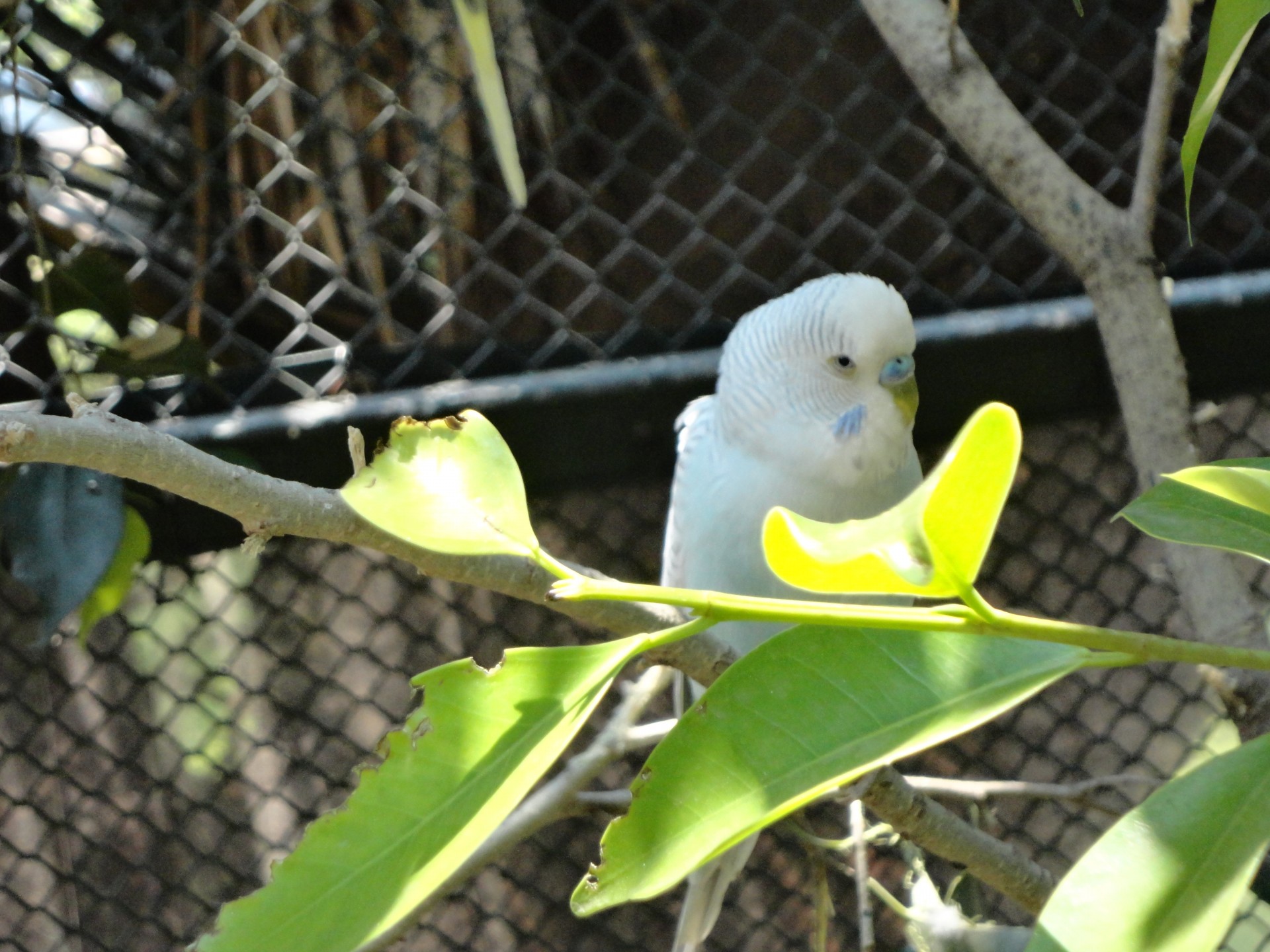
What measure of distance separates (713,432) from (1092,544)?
14.3 inches

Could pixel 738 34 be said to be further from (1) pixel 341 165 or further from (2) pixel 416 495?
(2) pixel 416 495

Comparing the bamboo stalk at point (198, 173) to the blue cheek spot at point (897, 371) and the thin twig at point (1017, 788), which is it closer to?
the blue cheek spot at point (897, 371)

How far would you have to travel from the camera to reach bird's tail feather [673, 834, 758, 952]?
0.81m

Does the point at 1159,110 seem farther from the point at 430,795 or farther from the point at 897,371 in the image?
the point at 430,795

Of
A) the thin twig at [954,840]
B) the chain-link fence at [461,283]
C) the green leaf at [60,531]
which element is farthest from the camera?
the chain-link fence at [461,283]

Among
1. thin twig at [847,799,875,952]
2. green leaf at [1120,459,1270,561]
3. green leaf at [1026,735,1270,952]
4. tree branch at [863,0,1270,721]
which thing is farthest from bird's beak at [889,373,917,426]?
green leaf at [1026,735,1270,952]

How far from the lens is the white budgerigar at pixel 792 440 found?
2.61 ft

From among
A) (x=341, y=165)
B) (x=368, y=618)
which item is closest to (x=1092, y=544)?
(x=368, y=618)

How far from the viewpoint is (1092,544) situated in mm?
974

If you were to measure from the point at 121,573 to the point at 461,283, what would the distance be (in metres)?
0.37

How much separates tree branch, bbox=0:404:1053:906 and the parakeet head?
35 centimetres

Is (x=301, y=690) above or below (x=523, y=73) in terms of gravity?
below

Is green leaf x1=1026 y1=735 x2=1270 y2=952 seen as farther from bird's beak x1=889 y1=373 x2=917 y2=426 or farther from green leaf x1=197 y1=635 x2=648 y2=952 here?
bird's beak x1=889 y1=373 x2=917 y2=426

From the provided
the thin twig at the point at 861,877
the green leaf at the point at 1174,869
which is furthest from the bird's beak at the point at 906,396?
the green leaf at the point at 1174,869
